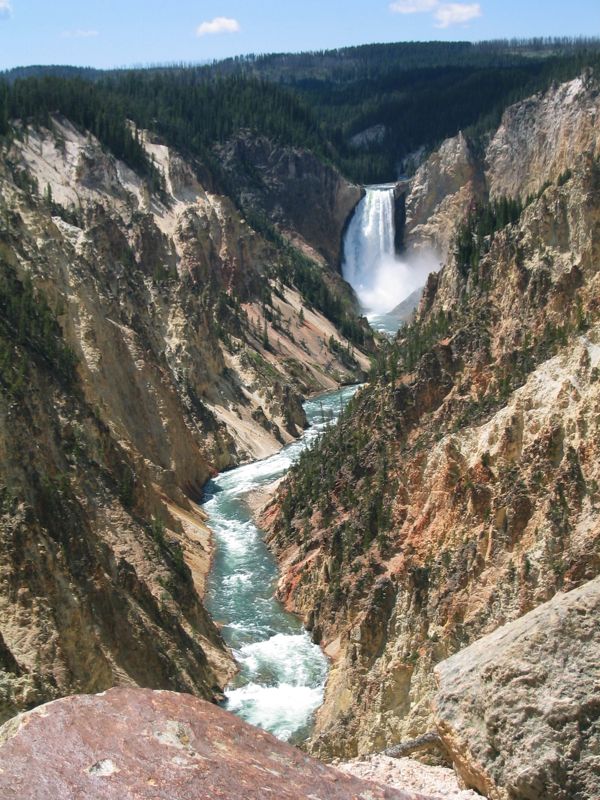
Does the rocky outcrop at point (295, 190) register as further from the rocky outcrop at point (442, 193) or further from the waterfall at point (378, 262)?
the rocky outcrop at point (442, 193)

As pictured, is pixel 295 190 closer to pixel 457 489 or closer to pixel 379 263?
pixel 379 263

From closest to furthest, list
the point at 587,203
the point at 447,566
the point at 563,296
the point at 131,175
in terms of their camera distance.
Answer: the point at 447,566 → the point at 563,296 → the point at 587,203 → the point at 131,175

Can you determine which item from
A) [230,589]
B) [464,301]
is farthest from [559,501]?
[464,301]

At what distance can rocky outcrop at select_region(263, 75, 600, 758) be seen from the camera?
21984 mm

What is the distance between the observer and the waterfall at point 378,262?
386 ft

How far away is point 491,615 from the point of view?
21.5 metres

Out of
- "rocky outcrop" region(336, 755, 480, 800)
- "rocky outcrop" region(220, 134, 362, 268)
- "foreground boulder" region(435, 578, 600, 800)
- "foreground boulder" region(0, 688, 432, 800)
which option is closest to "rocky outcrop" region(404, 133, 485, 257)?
"rocky outcrop" region(220, 134, 362, 268)

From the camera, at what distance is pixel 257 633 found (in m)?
33.7

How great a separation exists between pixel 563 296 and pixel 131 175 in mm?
61212

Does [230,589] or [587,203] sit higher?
[587,203]

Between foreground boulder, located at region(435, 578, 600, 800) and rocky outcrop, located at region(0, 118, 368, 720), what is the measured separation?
30.3 ft

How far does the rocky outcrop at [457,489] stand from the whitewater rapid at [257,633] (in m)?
0.86

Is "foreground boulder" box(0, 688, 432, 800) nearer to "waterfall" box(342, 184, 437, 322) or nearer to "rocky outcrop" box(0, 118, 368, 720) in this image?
"rocky outcrop" box(0, 118, 368, 720)

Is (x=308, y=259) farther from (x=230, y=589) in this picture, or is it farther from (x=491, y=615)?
(x=491, y=615)
